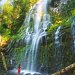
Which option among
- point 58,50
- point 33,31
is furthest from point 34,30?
point 58,50

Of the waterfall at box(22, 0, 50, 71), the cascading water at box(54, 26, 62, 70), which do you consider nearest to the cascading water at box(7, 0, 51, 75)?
the waterfall at box(22, 0, 50, 71)

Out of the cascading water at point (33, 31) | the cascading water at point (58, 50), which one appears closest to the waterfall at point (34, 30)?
the cascading water at point (33, 31)

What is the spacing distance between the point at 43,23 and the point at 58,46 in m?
4.06

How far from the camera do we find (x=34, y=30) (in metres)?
16.3

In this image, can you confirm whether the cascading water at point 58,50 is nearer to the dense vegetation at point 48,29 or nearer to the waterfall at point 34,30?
the dense vegetation at point 48,29

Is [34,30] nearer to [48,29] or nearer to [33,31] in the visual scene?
[33,31]

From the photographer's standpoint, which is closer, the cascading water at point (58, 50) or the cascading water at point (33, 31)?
the cascading water at point (58, 50)

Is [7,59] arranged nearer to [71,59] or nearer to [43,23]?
[43,23]

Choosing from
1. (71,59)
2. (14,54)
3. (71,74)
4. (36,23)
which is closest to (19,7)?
(36,23)

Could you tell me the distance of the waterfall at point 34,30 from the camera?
14.3m

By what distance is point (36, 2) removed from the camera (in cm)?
1956

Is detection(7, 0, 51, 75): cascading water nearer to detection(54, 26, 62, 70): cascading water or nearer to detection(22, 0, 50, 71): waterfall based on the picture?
detection(22, 0, 50, 71): waterfall

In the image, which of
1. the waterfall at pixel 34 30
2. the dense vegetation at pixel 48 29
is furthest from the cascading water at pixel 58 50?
the waterfall at pixel 34 30

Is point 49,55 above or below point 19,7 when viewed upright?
below
